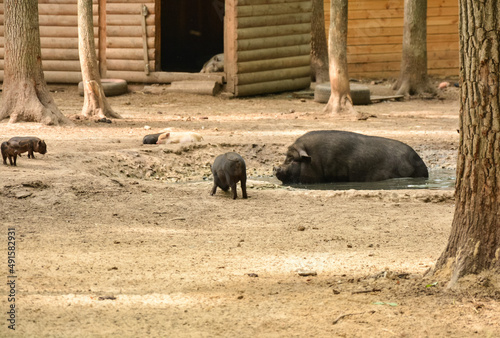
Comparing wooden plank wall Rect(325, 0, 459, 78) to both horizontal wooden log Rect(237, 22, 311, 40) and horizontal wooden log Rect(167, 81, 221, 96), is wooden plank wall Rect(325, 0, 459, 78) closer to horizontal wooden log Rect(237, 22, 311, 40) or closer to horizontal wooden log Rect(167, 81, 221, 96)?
horizontal wooden log Rect(237, 22, 311, 40)

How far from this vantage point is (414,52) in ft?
61.7

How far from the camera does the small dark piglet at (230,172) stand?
8656mm

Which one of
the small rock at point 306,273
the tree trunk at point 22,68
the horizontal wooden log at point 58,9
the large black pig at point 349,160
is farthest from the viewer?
the horizontal wooden log at point 58,9

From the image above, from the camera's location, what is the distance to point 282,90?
2036 cm

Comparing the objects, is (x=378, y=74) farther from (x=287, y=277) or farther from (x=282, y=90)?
(x=287, y=277)

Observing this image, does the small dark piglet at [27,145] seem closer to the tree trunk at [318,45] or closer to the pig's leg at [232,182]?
the pig's leg at [232,182]

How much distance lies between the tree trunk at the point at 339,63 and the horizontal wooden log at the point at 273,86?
3.63 m

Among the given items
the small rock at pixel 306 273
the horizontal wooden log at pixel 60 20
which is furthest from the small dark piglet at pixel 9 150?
the horizontal wooden log at pixel 60 20

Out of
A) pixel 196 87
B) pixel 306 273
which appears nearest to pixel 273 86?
pixel 196 87

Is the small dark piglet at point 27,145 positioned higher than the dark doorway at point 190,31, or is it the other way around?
the dark doorway at point 190,31

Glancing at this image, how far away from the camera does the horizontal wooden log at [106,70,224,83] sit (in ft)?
63.4

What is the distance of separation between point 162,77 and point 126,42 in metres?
1.32

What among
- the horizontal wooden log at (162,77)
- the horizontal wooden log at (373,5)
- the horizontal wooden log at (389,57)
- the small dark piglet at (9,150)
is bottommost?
the small dark piglet at (9,150)

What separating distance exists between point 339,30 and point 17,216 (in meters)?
9.80
